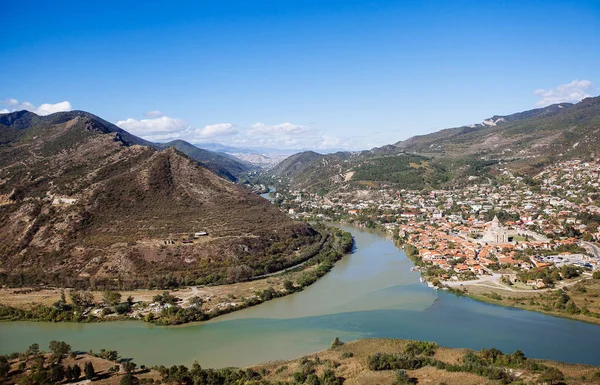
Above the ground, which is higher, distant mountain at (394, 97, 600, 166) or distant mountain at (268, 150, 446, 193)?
distant mountain at (394, 97, 600, 166)

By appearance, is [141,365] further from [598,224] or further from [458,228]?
[598,224]

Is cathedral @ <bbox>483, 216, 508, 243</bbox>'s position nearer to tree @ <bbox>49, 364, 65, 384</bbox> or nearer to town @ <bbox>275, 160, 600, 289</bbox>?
town @ <bbox>275, 160, 600, 289</bbox>

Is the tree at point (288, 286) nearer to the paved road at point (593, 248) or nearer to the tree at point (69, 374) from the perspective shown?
the tree at point (69, 374)

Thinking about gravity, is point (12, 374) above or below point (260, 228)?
below

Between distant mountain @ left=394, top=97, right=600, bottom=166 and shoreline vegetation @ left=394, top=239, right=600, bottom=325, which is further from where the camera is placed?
distant mountain @ left=394, top=97, right=600, bottom=166

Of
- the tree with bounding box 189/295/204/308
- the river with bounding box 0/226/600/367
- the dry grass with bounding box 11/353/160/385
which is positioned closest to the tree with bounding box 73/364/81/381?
the dry grass with bounding box 11/353/160/385

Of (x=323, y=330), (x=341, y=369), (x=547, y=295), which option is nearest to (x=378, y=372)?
(x=341, y=369)

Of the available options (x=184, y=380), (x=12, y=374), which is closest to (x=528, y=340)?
(x=184, y=380)
